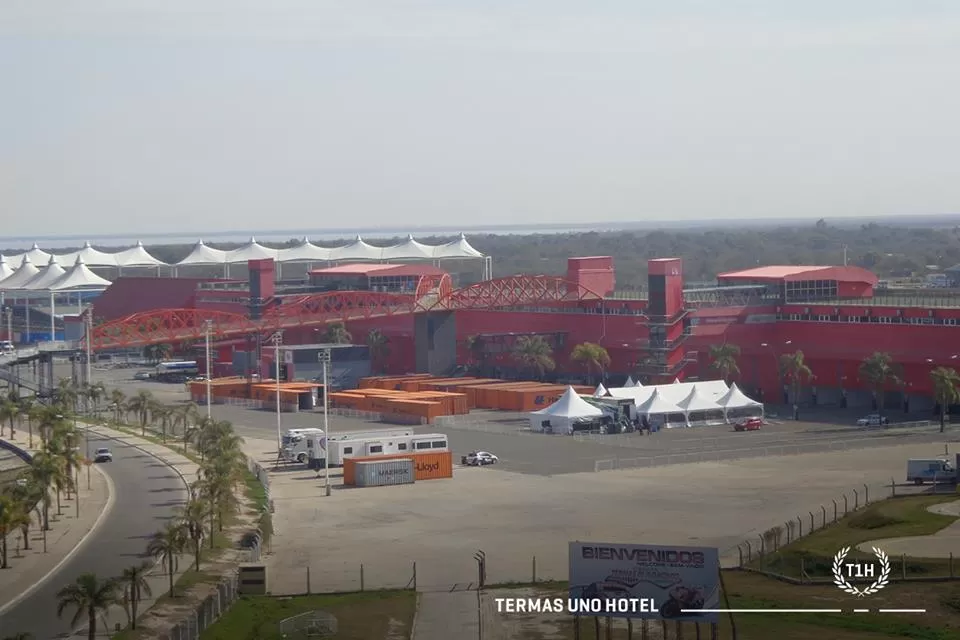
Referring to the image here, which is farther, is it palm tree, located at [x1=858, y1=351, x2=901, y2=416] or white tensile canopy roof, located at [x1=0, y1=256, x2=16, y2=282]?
white tensile canopy roof, located at [x1=0, y1=256, x2=16, y2=282]

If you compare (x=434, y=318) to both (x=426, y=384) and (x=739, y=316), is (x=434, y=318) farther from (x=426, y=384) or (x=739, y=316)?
(x=739, y=316)

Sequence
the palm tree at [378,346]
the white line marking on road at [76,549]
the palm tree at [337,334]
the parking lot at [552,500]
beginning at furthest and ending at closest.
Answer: the palm tree at [337,334] < the palm tree at [378,346] < the parking lot at [552,500] < the white line marking on road at [76,549]

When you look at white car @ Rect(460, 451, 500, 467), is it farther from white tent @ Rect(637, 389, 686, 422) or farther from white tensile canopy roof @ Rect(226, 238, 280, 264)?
white tensile canopy roof @ Rect(226, 238, 280, 264)

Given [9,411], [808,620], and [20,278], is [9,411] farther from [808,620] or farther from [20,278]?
[20,278]

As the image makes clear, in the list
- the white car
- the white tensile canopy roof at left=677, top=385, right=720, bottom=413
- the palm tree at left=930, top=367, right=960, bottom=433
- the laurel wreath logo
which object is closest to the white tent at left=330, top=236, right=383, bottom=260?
the white tensile canopy roof at left=677, top=385, right=720, bottom=413

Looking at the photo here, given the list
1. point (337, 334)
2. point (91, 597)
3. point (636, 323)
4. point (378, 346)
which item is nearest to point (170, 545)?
point (91, 597)

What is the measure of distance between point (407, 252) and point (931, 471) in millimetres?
93612

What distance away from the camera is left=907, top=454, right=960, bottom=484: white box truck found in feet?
164

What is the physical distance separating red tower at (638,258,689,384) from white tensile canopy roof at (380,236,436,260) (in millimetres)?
56892

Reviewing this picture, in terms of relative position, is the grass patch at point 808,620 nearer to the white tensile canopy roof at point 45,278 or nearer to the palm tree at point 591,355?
the palm tree at point 591,355

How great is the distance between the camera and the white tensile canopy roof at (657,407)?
68500mm

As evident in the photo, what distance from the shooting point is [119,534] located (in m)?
44.6

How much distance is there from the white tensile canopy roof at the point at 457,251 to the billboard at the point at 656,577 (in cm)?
10816

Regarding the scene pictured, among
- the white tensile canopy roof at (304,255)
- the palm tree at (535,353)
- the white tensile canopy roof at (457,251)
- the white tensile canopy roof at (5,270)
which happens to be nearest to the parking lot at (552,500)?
the palm tree at (535,353)
